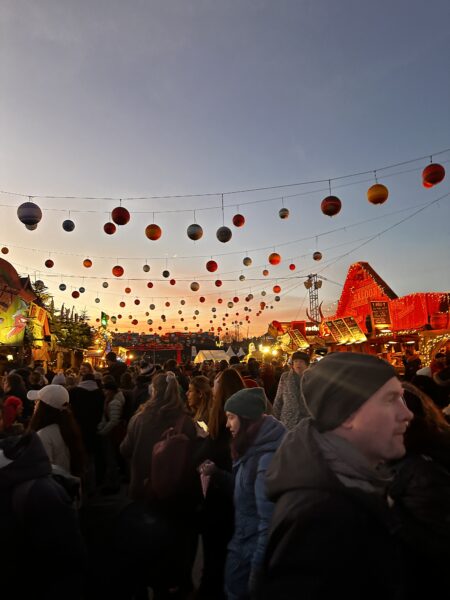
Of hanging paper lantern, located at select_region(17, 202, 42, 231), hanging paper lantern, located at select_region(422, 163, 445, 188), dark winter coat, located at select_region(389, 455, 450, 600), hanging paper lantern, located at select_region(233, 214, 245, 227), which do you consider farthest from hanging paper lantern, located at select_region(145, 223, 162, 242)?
dark winter coat, located at select_region(389, 455, 450, 600)

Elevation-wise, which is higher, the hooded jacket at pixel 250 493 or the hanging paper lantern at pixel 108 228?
the hanging paper lantern at pixel 108 228

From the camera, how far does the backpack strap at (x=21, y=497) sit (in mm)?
2066

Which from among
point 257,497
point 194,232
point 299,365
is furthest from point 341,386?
point 194,232

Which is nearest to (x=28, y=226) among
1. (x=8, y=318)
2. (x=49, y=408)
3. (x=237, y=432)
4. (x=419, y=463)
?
(x=49, y=408)

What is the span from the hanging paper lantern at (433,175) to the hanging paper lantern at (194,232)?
570cm

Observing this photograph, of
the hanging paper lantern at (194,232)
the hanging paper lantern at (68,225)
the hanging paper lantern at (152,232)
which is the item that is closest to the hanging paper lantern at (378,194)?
the hanging paper lantern at (194,232)

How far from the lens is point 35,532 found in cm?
207

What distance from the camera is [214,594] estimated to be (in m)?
3.19

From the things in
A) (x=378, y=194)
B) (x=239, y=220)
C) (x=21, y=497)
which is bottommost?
(x=21, y=497)

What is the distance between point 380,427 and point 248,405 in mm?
1565

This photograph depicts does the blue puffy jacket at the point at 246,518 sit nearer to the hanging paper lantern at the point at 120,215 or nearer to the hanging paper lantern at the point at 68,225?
the hanging paper lantern at the point at 120,215

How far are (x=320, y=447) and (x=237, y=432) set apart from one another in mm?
1622

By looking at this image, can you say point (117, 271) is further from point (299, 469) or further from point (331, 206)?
point (299, 469)

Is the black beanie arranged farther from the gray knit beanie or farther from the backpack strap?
the backpack strap
